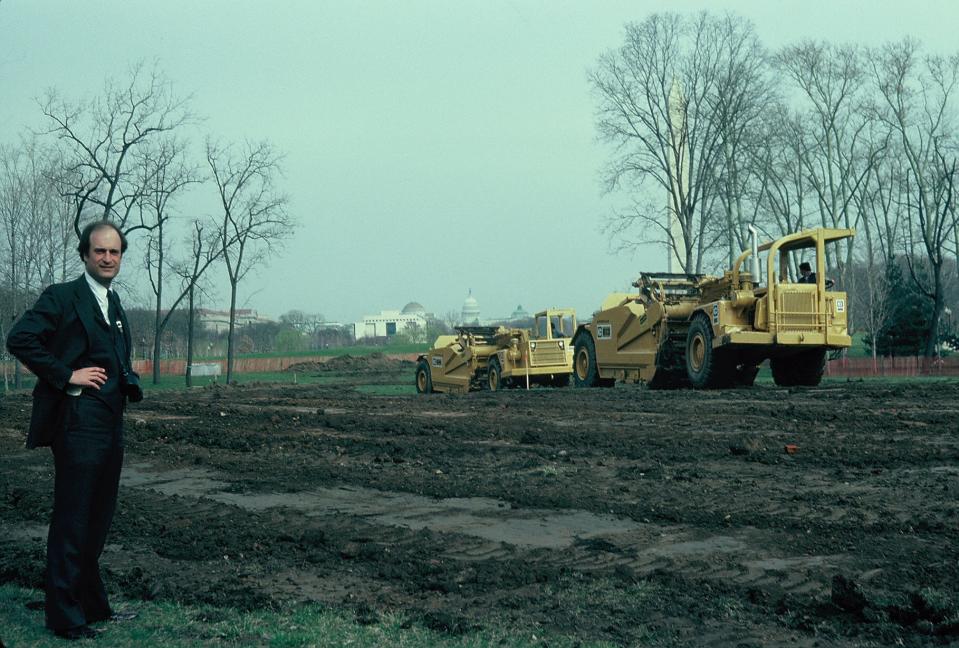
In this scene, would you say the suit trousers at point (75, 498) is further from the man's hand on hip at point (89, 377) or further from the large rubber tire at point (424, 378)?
the large rubber tire at point (424, 378)

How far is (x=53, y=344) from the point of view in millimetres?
5320

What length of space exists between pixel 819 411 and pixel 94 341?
39.2ft

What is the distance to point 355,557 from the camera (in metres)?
6.86

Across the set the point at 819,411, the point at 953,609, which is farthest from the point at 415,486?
the point at 819,411

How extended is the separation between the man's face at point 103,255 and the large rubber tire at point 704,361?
16.1 meters

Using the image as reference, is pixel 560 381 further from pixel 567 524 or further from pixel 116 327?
pixel 116 327

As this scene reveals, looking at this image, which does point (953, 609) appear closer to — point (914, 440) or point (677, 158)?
point (914, 440)

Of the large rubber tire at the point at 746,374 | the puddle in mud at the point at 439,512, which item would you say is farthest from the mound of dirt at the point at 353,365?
the puddle in mud at the point at 439,512

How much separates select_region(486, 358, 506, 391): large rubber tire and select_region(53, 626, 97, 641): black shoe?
23.0 m

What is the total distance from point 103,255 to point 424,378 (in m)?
27.8

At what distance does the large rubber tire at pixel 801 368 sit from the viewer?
2162 cm

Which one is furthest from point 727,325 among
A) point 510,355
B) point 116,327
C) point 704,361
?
point 116,327

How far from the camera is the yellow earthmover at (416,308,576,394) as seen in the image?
2767cm

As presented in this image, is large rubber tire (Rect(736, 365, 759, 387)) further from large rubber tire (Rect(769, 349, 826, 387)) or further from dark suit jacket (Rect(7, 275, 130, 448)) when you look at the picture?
dark suit jacket (Rect(7, 275, 130, 448))
